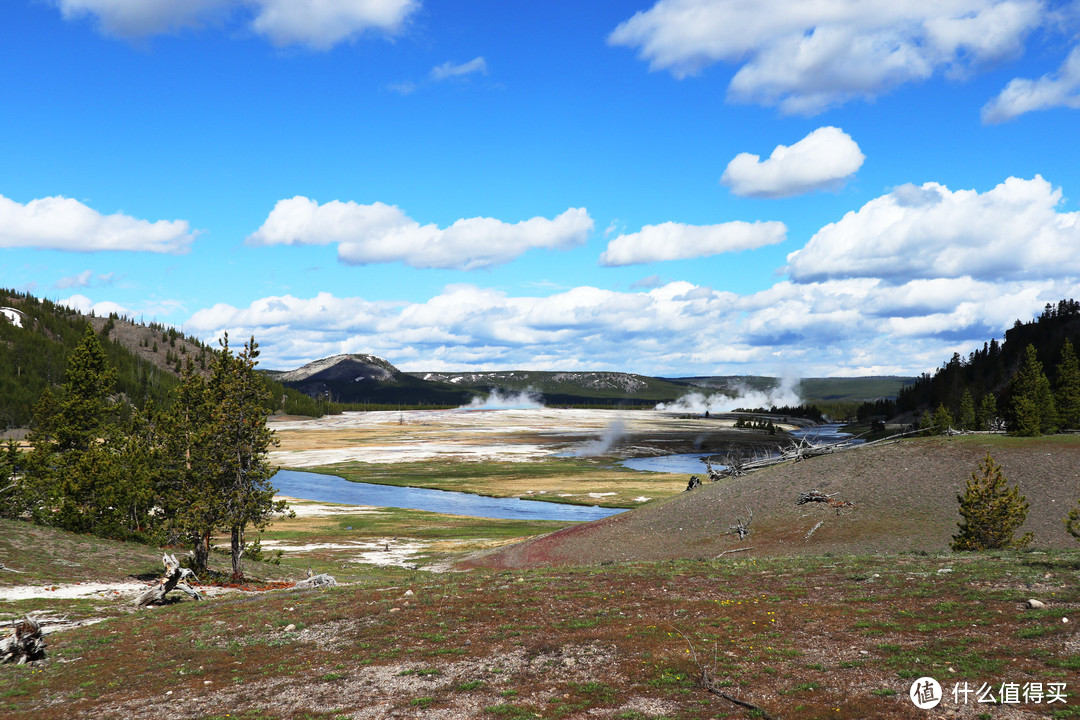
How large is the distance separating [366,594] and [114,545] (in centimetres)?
2570

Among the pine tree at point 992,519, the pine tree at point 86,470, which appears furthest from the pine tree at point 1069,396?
the pine tree at point 86,470

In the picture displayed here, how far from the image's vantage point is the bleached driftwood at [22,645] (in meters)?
22.2

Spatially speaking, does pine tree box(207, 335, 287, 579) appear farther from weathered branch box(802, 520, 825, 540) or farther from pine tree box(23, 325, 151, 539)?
weathered branch box(802, 520, 825, 540)

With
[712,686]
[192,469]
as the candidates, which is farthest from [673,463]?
[712,686]

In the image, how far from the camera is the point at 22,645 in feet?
73.1

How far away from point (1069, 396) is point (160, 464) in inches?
3855

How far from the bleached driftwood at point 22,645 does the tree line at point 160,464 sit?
1611cm

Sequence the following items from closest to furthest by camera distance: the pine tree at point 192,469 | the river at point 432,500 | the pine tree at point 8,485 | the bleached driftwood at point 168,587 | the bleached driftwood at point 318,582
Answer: the bleached driftwood at point 168,587, the bleached driftwood at point 318,582, the pine tree at point 192,469, the pine tree at point 8,485, the river at point 432,500

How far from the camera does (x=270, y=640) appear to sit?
23.9 metres

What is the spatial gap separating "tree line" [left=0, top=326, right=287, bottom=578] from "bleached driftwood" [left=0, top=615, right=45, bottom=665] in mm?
16106

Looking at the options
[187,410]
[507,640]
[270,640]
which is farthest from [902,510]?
[187,410]

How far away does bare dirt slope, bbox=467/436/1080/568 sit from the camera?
139 feet

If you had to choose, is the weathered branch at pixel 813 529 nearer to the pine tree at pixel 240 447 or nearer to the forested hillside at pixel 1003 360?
the pine tree at pixel 240 447

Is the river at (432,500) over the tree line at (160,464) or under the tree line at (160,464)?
under
